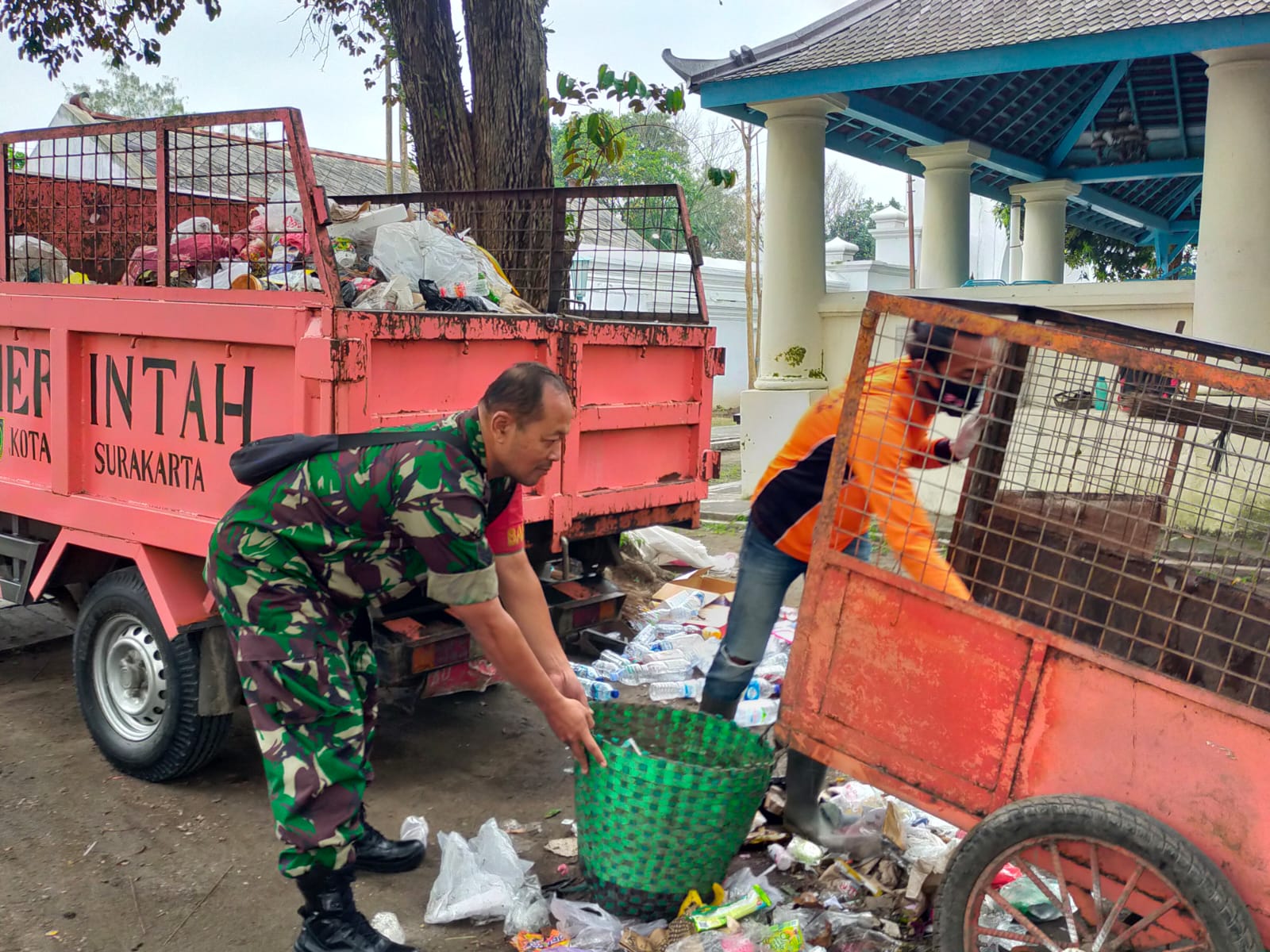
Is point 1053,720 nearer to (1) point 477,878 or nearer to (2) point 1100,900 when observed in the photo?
(2) point 1100,900

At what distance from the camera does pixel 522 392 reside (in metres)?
2.48

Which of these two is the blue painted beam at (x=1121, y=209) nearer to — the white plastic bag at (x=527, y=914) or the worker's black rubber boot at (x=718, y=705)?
the worker's black rubber boot at (x=718, y=705)

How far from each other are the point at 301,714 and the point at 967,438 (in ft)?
6.04

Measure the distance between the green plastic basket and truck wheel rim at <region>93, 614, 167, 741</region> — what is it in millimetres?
1842

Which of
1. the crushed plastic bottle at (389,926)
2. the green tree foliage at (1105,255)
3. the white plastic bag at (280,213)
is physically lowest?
the crushed plastic bottle at (389,926)

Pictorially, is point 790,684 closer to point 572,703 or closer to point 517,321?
point 572,703

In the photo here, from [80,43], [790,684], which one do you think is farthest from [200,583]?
[80,43]

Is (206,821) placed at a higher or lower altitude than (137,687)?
lower

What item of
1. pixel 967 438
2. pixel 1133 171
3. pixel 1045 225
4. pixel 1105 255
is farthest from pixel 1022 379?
pixel 1105 255

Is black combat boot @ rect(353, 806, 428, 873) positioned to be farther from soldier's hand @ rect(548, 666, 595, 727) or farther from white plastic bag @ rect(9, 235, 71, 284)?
white plastic bag @ rect(9, 235, 71, 284)

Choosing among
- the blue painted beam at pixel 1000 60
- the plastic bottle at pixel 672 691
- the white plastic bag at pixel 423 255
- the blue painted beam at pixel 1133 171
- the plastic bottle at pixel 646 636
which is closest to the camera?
the white plastic bag at pixel 423 255

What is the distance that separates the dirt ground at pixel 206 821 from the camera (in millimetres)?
3088

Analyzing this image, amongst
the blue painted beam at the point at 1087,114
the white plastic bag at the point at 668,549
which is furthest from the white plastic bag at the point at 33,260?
the blue painted beam at the point at 1087,114

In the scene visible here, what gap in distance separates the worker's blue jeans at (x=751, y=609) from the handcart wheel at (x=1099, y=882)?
3.56 feet
